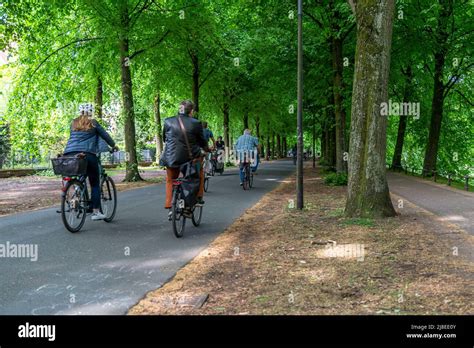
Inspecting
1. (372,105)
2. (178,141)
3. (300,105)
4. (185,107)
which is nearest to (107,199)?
(178,141)

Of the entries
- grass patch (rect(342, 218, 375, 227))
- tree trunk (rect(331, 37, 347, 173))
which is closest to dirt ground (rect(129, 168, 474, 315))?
grass patch (rect(342, 218, 375, 227))

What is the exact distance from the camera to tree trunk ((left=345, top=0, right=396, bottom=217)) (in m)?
Result: 9.48

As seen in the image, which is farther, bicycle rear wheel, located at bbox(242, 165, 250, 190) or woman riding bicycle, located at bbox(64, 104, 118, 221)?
bicycle rear wheel, located at bbox(242, 165, 250, 190)

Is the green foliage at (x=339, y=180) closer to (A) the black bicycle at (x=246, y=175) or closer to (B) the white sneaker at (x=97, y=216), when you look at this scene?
(A) the black bicycle at (x=246, y=175)

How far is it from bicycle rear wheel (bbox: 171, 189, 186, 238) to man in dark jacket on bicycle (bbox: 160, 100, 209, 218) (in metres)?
0.28

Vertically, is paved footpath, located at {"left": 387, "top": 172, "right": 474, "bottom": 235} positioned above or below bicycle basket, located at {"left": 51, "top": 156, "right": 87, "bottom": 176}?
below

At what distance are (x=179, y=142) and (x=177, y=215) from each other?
1.21m

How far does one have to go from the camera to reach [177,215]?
26.6 ft

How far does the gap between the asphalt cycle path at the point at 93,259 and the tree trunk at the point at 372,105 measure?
9.03 ft

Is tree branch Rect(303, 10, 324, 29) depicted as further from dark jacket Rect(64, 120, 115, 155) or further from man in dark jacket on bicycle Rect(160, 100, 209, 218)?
dark jacket Rect(64, 120, 115, 155)

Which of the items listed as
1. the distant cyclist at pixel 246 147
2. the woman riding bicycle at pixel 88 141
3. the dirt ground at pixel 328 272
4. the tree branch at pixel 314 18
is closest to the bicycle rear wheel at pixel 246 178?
the distant cyclist at pixel 246 147

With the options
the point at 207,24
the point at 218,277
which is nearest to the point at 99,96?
the point at 207,24

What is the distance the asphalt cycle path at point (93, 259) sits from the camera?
4.59 meters
